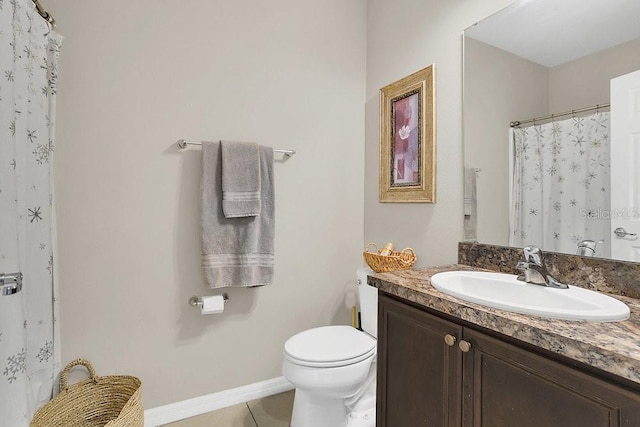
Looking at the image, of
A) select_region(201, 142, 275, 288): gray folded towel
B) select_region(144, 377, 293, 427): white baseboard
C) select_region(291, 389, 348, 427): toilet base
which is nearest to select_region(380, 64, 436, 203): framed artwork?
select_region(201, 142, 275, 288): gray folded towel

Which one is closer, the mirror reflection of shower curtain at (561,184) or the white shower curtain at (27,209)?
the white shower curtain at (27,209)

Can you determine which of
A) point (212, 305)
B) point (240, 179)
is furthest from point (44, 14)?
point (212, 305)

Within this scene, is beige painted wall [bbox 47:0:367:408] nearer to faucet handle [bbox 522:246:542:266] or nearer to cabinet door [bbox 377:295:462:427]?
cabinet door [bbox 377:295:462:427]

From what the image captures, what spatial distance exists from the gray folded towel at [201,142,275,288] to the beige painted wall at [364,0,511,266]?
749mm

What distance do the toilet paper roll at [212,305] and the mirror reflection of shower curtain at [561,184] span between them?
1.45m

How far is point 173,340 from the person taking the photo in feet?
5.54

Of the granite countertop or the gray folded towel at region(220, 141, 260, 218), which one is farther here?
the gray folded towel at region(220, 141, 260, 218)

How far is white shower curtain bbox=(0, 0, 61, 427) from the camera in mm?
894

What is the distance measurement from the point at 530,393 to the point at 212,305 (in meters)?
1.42

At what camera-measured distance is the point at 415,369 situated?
1.03 meters

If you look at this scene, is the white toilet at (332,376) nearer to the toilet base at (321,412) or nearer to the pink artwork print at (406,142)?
the toilet base at (321,412)

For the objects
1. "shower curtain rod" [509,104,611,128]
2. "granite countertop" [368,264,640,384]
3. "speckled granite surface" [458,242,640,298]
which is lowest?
"granite countertop" [368,264,640,384]

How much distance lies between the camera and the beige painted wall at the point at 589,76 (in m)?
1.01

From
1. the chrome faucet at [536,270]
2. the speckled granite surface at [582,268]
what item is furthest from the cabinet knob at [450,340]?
the speckled granite surface at [582,268]
